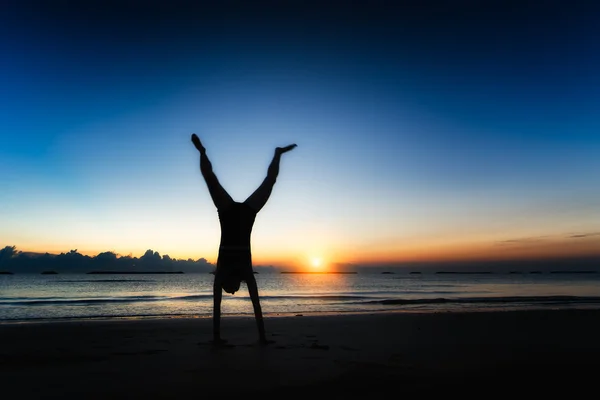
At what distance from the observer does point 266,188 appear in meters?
8.21

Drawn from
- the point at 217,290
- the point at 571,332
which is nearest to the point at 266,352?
the point at 217,290

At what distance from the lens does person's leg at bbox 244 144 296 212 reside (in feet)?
26.6

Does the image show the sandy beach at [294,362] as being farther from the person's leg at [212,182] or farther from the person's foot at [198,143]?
the person's foot at [198,143]

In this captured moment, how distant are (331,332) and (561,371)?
5.64 m

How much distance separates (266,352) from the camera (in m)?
7.59

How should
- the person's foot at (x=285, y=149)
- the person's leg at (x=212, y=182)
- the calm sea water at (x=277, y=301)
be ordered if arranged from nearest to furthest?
the person's leg at (x=212, y=182) → the person's foot at (x=285, y=149) → the calm sea water at (x=277, y=301)

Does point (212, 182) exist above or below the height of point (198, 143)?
below

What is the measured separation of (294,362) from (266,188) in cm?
328

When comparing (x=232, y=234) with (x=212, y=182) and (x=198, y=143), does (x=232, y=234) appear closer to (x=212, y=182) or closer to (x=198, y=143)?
(x=212, y=182)

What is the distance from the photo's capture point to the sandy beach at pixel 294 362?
5.28 metres

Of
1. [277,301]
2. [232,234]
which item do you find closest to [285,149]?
[232,234]

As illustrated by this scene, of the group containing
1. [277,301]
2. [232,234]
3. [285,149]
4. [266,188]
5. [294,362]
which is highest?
[285,149]

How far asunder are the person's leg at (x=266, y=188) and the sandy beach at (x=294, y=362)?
277cm

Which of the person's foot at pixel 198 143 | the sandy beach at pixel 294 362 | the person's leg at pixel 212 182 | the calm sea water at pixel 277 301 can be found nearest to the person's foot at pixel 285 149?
the person's leg at pixel 212 182
